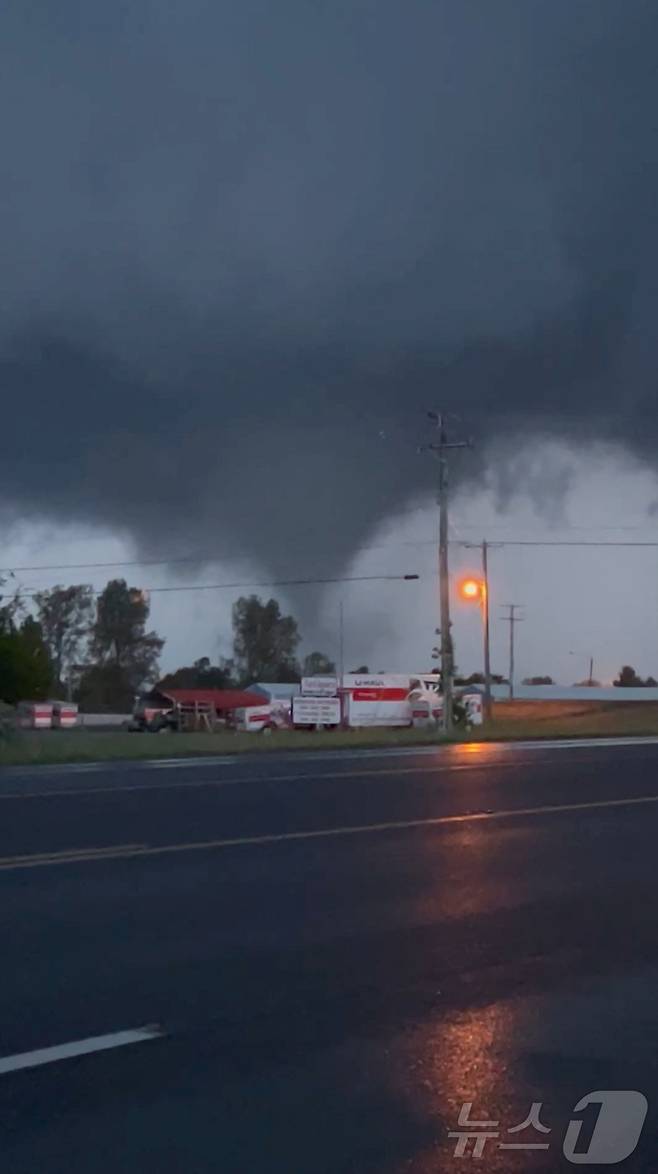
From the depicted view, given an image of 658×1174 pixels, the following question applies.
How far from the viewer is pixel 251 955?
1057 centimetres

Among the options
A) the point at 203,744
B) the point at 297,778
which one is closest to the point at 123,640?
the point at 203,744

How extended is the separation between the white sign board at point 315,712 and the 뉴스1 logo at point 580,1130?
5326cm

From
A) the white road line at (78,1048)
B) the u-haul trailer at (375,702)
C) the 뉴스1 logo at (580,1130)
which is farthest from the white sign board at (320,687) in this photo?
the 뉴스1 logo at (580,1130)

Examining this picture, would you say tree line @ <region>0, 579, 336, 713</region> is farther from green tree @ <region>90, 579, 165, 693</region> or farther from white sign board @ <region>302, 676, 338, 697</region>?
white sign board @ <region>302, 676, 338, 697</region>

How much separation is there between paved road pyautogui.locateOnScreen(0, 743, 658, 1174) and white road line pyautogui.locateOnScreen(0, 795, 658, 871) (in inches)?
2.9

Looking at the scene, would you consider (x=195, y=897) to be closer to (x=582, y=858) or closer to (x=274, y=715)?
(x=582, y=858)

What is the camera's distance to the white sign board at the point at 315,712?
6044 cm

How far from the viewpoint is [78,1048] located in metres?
8.04

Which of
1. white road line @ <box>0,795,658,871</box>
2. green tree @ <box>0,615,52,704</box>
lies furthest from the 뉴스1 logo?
green tree @ <box>0,615,52,704</box>

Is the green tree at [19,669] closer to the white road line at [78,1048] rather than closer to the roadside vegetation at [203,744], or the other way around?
the roadside vegetation at [203,744]

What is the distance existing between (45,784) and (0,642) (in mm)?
59250

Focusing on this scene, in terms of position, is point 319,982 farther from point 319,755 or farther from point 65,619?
point 65,619

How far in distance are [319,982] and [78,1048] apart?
2146mm

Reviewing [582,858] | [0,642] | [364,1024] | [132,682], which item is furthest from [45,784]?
[132,682]
